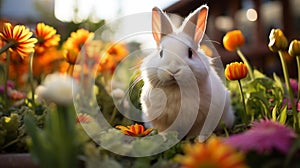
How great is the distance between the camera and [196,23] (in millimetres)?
1399

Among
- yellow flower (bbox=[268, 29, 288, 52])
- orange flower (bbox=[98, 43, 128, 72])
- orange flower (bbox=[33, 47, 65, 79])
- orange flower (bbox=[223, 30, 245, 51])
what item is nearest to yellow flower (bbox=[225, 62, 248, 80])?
yellow flower (bbox=[268, 29, 288, 52])

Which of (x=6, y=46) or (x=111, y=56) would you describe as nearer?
(x=6, y=46)

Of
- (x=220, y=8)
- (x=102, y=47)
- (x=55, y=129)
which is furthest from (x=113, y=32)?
(x=220, y=8)

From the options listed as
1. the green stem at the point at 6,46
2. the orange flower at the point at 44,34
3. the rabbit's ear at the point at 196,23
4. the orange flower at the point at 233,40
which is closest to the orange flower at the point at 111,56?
the orange flower at the point at 44,34

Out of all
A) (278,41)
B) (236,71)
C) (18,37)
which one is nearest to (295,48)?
(278,41)

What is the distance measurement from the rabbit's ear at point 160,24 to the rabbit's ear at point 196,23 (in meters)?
0.06

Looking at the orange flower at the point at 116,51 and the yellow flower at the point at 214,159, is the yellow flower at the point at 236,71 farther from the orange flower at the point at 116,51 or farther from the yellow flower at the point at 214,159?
the orange flower at the point at 116,51

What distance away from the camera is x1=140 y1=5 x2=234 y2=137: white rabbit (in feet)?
4.36

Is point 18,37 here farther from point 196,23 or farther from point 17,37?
point 196,23

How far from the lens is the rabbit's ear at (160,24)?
1.39m

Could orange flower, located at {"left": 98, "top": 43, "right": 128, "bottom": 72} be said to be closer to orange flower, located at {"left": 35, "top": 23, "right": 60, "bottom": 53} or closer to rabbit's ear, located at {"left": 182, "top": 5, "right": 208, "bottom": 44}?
orange flower, located at {"left": 35, "top": 23, "right": 60, "bottom": 53}

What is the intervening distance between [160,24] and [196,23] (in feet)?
0.42

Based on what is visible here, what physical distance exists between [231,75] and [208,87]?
0.24 m

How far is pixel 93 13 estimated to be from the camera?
11.1 feet
